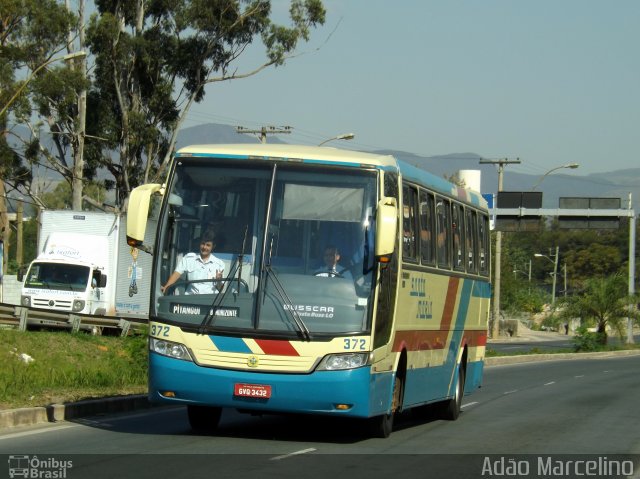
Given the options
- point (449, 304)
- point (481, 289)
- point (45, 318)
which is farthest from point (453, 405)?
point (45, 318)

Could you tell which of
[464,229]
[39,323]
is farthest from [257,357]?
[39,323]

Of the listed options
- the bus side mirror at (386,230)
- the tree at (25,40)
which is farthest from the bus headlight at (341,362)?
the tree at (25,40)

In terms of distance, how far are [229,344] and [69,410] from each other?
3348 millimetres

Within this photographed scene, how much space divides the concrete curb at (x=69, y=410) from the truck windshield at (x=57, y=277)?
70.4 feet

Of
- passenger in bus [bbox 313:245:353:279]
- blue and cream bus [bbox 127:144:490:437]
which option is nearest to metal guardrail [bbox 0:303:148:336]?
blue and cream bus [bbox 127:144:490:437]

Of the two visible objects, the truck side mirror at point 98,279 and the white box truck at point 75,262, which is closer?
the white box truck at point 75,262

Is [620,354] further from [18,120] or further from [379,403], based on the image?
[379,403]

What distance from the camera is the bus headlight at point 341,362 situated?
11633 mm

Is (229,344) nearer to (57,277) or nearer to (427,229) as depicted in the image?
(427,229)

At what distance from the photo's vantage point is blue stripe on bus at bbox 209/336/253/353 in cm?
1165

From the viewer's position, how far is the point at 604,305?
187 feet

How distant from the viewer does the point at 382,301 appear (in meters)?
12.1

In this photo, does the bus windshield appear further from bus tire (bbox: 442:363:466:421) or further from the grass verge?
bus tire (bbox: 442:363:466:421)

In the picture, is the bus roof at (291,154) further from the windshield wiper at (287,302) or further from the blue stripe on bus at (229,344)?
the blue stripe on bus at (229,344)
